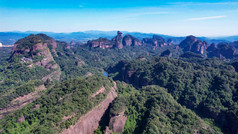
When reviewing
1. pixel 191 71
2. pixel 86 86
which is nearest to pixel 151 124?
pixel 86 86

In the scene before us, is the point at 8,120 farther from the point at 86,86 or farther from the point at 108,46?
the point at 108,46

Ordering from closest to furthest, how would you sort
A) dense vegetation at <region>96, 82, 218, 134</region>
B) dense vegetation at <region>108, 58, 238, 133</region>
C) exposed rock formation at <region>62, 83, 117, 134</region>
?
exposed rock formation at <region>62, 83, 117, 134</region>
dense vegetation at <region>96, 82, 218, 134</region>
dense vegetation at <region>108, 58, 238, 133</region>

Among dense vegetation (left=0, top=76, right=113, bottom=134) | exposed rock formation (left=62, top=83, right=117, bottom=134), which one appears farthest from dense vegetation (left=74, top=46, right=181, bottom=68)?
exposed rock formation (left=62, top=83, right=117, bottom=134)

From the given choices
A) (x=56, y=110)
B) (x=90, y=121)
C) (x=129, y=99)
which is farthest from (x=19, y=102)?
(x=129, y=99)

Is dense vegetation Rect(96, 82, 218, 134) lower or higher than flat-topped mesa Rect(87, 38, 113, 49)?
lower

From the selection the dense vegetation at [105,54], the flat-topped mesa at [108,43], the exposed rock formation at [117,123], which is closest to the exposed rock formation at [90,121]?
the exposed rock formation at [117,123]

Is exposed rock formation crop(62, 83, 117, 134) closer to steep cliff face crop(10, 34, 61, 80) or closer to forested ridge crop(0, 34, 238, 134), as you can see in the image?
forested ridge crop(0, 34, 238, 134)

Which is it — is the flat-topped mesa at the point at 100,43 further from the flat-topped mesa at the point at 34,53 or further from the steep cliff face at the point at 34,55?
the steep cliff face at the point at 34,55
